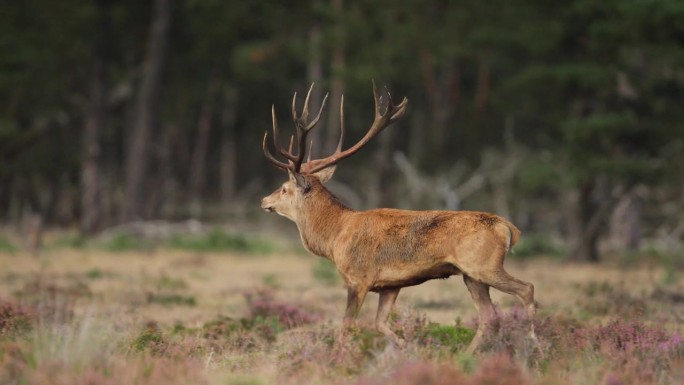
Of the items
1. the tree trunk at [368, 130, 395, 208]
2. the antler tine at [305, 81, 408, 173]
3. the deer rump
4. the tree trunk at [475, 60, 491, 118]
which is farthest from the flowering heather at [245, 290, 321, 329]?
the tree trunk at [475, 60, 491, 118]

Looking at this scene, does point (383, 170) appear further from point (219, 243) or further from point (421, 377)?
point (421, 377)

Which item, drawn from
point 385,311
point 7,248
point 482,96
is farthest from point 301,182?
point 482,96

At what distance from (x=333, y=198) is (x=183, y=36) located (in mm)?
27682

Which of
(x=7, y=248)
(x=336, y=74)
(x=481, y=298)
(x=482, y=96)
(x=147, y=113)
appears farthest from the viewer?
(x=482, y=96)

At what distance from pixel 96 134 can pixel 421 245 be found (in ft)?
74.8

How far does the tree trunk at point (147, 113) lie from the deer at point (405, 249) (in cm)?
1880

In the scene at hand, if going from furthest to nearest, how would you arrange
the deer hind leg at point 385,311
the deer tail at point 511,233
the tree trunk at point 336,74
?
the tree trunk at point 336,74, the deer hind leg at point 385,311, the deer tail at point 511,233

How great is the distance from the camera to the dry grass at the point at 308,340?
6566mm

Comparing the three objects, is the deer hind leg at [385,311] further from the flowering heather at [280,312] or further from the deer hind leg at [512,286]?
the flowering heather at [280,312]

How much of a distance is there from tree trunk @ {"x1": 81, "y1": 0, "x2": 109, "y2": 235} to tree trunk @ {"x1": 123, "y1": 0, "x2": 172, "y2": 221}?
2110 mm

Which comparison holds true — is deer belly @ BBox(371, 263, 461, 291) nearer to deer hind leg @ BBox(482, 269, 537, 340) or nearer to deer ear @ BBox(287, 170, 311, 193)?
deer hind leg @ BBox(482, 269, 537, 340)

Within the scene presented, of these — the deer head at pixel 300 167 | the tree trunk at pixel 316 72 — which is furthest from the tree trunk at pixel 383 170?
the deer head at pixel 300 167

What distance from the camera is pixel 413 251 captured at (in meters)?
8.62

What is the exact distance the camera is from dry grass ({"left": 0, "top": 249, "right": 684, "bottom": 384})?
6566 mm
